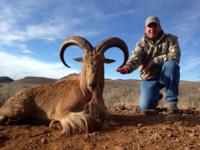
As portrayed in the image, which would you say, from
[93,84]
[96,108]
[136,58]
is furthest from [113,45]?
[96,108]

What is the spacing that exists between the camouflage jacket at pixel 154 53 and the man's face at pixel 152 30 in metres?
0.12

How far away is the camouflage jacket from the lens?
882cm

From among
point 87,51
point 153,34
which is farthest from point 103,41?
point 153,34

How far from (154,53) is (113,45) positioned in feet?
4.34

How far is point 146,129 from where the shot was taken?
688 centimetres

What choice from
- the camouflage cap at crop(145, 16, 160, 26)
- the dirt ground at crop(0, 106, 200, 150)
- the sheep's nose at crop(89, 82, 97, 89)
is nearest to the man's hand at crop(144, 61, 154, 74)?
the camouflage cap at crop(145, 16, 160, 26)

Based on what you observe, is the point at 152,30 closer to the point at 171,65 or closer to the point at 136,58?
the point at 136,58

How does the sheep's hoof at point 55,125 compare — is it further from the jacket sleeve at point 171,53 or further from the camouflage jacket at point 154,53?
the jacket sleeve at point 171,53

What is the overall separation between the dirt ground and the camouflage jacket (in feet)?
5.39

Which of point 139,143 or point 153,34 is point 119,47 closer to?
point 153,34

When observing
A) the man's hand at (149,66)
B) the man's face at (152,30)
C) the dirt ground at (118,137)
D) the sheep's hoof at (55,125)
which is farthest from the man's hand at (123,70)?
the sheep's hoof at (55,125)

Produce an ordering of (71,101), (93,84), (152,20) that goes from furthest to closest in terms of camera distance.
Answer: (152,20), (71,101), (93,84)

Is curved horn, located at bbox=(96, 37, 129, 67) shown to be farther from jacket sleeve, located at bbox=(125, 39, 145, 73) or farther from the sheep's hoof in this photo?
the sheep's hoof

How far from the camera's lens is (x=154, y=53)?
9180mm
